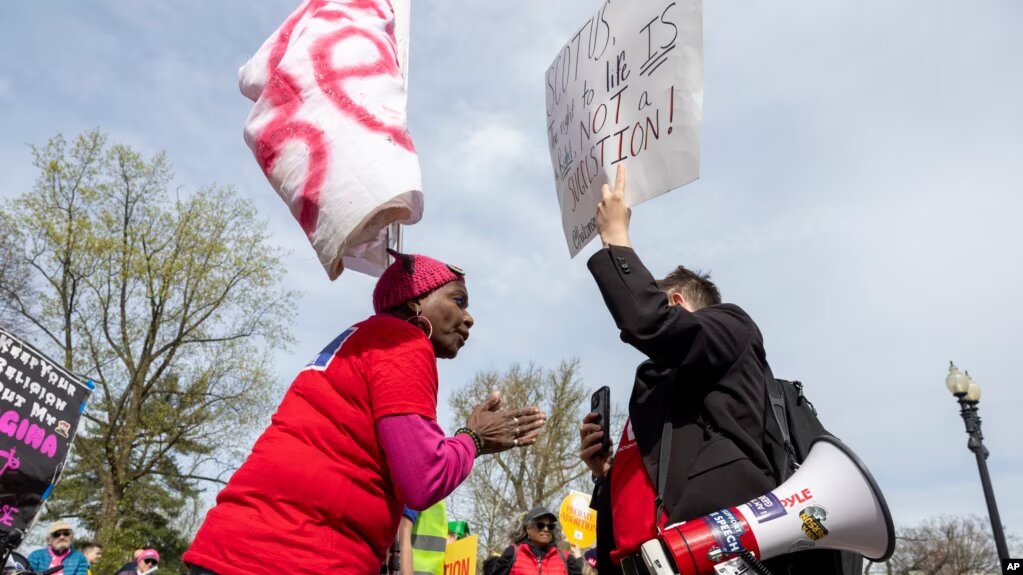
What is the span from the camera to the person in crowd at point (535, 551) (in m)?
Result: 8.09

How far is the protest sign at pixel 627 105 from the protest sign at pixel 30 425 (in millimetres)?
4124

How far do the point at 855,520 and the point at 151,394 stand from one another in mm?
21251

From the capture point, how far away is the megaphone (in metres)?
1.87

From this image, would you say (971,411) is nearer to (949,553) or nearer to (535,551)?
(535,551)

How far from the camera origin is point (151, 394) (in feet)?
67.0

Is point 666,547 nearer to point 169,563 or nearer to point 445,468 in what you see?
point 445,468

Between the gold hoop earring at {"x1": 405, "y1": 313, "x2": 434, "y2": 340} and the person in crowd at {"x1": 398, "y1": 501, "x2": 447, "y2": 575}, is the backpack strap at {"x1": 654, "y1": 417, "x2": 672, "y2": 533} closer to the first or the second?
the gold hoop earring at {"x1": 405, "y1": 313, "x2": 434, "y2": 340}

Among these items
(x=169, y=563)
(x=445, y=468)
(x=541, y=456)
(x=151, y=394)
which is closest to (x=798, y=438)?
(x=445, y=468)

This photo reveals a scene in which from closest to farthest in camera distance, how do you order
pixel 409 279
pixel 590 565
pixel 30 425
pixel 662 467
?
pixel 662 467
pixel 409 279
pixel 30 425
pixel 590 565

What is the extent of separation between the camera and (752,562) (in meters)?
1.87

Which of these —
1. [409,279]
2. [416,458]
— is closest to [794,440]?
[416,458]

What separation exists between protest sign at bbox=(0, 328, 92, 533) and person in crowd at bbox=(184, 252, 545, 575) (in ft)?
12.9

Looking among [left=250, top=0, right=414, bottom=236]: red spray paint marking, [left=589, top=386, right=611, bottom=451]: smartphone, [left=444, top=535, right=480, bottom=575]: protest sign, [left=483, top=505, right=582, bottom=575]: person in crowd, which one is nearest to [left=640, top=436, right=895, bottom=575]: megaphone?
[left=589, top=386, right=611, bottom=451]: smartphone

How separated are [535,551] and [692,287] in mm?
6124
